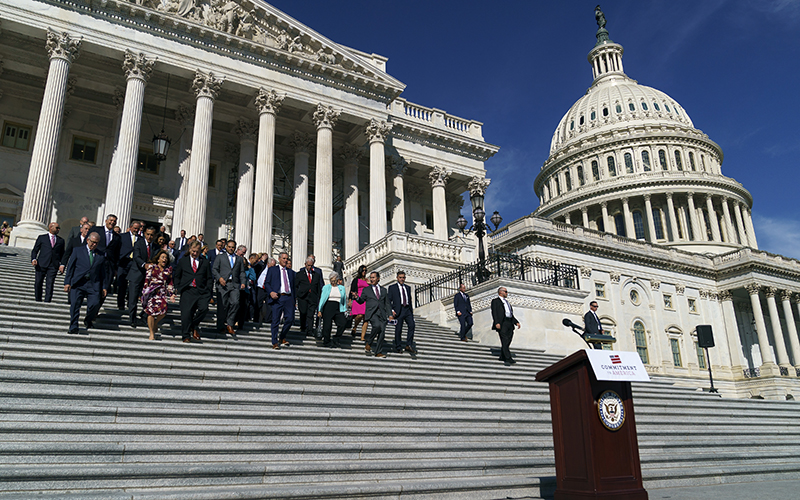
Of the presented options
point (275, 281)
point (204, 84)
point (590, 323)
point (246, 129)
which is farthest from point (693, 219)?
point (275, 281)

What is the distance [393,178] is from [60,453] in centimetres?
2924

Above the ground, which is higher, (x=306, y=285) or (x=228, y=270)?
(x=228, y=270)

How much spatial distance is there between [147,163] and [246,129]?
17.7 ft

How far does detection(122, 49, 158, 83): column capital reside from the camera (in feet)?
78.4

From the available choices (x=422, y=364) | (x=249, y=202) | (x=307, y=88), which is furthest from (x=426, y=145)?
(x=422, y=364)

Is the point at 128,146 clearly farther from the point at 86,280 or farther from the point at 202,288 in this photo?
the point at 202,288

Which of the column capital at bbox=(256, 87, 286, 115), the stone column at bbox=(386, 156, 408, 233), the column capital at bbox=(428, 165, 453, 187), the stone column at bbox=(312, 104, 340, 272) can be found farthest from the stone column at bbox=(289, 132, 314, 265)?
the column capital at bbox=(428, 165, 453, 187)

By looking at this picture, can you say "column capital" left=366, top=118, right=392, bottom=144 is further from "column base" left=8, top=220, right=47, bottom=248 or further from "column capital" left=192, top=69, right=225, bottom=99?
"column base" left=8, top=220, right=47, bottom=248

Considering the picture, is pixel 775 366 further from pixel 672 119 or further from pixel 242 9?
pixel 242 9

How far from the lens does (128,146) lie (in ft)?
75.0

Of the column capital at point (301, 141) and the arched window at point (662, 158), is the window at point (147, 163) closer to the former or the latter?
the column capital at point (301, 141)

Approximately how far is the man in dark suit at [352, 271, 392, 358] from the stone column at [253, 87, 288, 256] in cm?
1331

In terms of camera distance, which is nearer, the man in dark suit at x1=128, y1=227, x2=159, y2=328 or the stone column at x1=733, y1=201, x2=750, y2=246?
the man in dark suit at x1=128, y1=227, x2=159, y2=328

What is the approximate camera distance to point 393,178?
34562 mm
